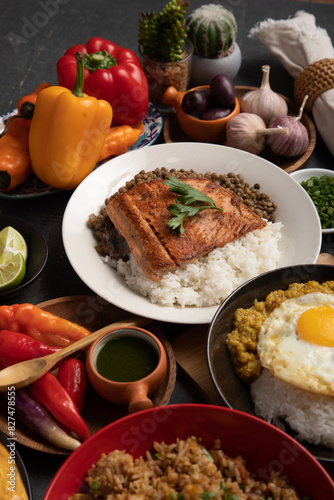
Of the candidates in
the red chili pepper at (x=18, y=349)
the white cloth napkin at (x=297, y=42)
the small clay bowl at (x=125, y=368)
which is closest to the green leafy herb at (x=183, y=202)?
the small clay bowl at (x=125, y=368)

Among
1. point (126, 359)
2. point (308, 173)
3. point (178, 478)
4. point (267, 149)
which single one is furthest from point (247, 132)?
point (178, 478)

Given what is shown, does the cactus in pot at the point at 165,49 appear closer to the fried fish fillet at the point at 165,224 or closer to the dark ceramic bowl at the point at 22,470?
the fried fish fillet at the point at 165,224

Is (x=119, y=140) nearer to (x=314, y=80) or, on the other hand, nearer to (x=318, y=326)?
(x=314, y=80)

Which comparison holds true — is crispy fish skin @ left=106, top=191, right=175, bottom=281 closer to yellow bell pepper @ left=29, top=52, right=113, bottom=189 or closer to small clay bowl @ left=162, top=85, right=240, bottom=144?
yellow bell pepper @ left=29, top=52, right=113, bottom=189

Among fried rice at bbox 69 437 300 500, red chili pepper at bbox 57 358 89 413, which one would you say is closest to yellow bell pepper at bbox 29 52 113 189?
red chili pepper at bbox 57 358 89 413

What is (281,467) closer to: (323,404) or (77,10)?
(323,404)

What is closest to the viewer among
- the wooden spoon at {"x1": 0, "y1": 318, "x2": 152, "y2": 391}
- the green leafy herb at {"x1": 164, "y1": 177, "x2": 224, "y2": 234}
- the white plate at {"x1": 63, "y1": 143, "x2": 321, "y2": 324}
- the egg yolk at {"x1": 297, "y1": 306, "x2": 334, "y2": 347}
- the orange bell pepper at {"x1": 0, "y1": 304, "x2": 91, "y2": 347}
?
the egg yolk at {"x1": 297, "y1": 306, "x2": 334, "y2": 347}
